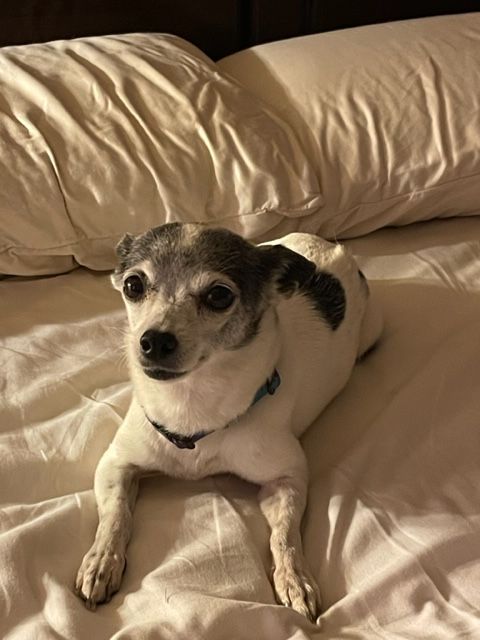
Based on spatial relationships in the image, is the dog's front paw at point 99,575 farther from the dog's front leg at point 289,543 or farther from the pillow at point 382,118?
the pillow at point 382,118

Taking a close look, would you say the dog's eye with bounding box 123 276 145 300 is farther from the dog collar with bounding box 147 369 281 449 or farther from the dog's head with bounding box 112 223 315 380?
the dog collar with bounding box 147 369 281 449

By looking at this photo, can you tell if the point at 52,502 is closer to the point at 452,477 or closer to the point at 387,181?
the point at 452,477

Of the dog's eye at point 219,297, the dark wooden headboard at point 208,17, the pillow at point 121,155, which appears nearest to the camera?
the dog's eye at point 219,297

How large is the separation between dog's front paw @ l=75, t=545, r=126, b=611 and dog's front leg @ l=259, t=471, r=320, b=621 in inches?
11.6

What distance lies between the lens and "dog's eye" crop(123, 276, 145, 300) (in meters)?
1.54

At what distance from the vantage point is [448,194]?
234cm

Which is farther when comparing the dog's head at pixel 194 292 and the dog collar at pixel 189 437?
the dog collar at pixel 189 437

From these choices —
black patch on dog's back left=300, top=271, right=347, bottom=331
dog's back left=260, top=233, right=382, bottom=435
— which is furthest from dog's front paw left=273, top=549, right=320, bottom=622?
black patch on dog's back left=300, top=271, right=347, bottom=331

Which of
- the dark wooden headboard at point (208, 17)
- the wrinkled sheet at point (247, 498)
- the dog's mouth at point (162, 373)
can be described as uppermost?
the dark wooden headboard at point (208, 17)

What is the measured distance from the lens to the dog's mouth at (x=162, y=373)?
1.46 metres

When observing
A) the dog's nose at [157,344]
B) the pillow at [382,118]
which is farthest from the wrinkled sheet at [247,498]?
the dog's nose at [157,344]

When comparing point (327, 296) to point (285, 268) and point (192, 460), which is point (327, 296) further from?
point (192, 460)

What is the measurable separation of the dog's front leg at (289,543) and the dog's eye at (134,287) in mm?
484

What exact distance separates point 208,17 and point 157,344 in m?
1.50
